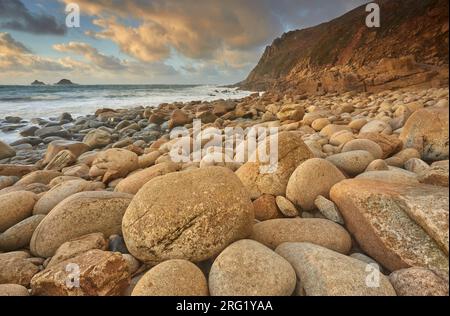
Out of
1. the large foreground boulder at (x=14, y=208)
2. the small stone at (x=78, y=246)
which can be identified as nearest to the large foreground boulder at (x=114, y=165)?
the large foreground boulder at (x=14, y=208)

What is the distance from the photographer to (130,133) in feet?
33.0

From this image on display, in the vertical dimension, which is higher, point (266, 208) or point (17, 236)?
point (266, 208)

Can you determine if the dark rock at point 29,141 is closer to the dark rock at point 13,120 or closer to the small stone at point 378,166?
the dark rock at point 13,120

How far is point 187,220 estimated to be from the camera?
200 centimetres

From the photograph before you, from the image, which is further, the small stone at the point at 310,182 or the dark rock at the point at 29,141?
the dark rock at the point at 29,141

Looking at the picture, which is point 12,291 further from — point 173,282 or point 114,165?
point 114,165

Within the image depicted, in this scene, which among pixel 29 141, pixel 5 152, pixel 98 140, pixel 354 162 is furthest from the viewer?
pixel 29 141

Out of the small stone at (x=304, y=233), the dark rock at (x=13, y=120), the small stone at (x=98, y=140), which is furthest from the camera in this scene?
the dark rock at (x=13, y=120)

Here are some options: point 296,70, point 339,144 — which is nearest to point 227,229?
point 339,144

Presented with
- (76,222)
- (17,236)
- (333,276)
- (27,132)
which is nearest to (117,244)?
(76,222)

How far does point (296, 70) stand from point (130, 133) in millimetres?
23829

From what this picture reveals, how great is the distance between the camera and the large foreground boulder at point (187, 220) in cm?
198
